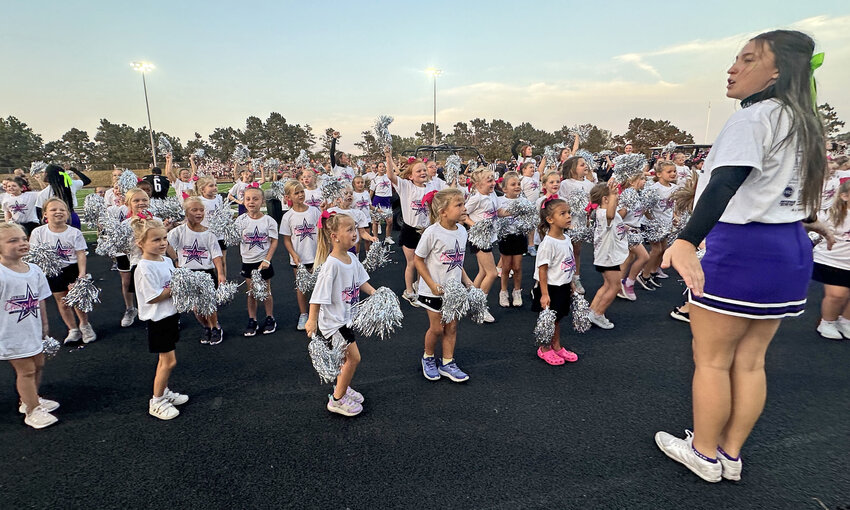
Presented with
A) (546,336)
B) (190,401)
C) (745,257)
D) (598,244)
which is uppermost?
(745,257)

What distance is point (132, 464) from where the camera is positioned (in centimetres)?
272

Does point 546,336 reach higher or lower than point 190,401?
higher

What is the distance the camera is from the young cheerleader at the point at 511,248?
5.16 metres

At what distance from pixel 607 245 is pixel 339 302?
132 inches

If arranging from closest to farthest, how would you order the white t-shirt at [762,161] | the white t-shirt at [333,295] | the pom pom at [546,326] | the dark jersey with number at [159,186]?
the white t-shirt at [762,161] < the white t-shirt at [333,295] < the pom pom at [546,326] < the dark jersey with number at [159,186]

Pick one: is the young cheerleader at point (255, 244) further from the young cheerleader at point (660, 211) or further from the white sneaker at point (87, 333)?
the young cheerleader at point (660, 211)

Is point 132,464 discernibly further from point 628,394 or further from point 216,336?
point 628,394

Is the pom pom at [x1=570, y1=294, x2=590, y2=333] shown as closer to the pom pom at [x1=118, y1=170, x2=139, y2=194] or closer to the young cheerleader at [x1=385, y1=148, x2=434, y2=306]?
the young cheerleader at [x1=385, y1=148, x2=434, y2=306]

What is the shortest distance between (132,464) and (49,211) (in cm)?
325

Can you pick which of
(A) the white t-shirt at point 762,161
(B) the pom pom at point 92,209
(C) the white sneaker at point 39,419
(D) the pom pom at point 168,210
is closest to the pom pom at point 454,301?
(A) the white t-shirt at point 762,161

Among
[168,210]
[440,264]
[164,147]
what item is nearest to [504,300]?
[440,264]

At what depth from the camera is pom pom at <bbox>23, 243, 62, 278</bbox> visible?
4.20m

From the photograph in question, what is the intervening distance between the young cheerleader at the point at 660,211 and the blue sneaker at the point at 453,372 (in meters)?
3.95

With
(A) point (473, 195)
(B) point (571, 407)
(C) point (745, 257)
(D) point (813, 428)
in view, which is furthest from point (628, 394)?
(A) point (473, 195)
